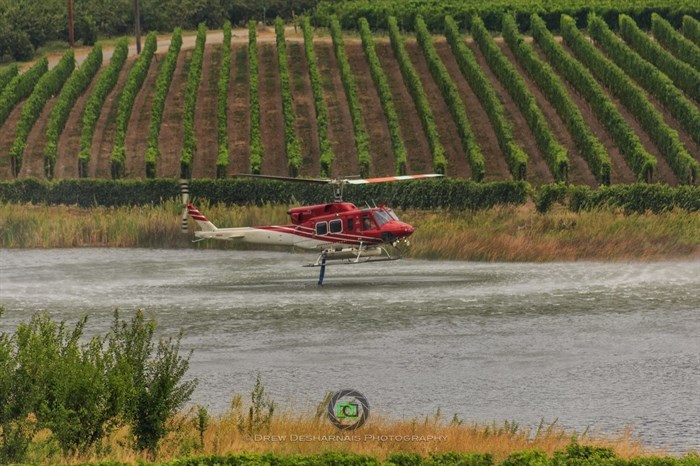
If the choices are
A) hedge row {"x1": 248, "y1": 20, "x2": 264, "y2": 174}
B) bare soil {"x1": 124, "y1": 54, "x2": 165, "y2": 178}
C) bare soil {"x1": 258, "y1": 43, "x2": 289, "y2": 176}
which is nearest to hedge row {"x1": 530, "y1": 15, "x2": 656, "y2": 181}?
bare soil {"x1": 258, "y1": 43, "x2": 289, "y2": 176}

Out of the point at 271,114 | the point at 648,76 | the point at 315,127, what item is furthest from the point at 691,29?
the point at 271,114

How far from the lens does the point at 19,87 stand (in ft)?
307

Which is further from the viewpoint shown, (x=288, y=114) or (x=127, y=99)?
(x=127, y=99)

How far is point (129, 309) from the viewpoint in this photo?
47.0 meters

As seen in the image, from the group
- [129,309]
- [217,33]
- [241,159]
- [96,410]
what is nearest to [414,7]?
[217,33]

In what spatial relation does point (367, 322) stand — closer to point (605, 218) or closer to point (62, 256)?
point (605, 218)

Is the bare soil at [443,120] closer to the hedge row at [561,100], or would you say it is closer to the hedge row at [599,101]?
the hedge row at [561,100]

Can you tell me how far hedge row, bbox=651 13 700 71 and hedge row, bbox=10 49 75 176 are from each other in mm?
41107

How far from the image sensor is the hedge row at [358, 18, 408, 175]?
76.2 metres

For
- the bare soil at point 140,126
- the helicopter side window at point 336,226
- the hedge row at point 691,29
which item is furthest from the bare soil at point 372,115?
the helicopter side window at point 336,226

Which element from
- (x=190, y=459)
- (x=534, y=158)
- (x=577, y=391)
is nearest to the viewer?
(x=190, y=459)

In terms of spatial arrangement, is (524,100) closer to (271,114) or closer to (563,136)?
(563,136)

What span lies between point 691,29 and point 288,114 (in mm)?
30625

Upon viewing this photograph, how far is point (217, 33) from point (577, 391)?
9193cm
